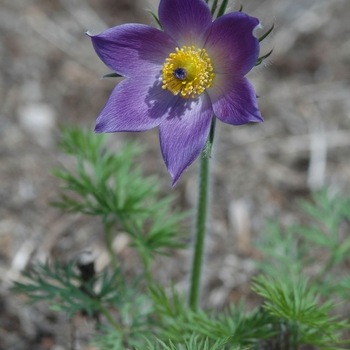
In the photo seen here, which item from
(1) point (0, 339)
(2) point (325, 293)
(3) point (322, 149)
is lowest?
(1) point (0, 339)

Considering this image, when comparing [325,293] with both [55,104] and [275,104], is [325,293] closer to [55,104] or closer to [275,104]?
[275,104]

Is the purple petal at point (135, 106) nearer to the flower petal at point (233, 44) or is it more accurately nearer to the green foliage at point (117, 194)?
the flower petal at point (233, 44)

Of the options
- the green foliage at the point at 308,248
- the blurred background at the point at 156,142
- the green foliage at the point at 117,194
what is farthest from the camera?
the blurred background at the point at 156,142

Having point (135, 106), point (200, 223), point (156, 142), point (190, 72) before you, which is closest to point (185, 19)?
point (190, 72)

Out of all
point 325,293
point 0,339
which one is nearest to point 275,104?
point 325,293

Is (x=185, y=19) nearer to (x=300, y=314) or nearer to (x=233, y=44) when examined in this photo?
(x=233, y=44)

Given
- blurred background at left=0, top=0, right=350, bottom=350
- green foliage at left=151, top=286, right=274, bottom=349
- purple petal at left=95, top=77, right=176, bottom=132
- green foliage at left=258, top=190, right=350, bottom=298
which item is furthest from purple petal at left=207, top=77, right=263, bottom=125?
blurred background at left=0, top=0, right=350, bottom=350

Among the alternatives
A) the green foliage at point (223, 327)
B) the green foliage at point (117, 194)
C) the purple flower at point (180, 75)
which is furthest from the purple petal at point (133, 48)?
the green foliage at point (223, 327)
